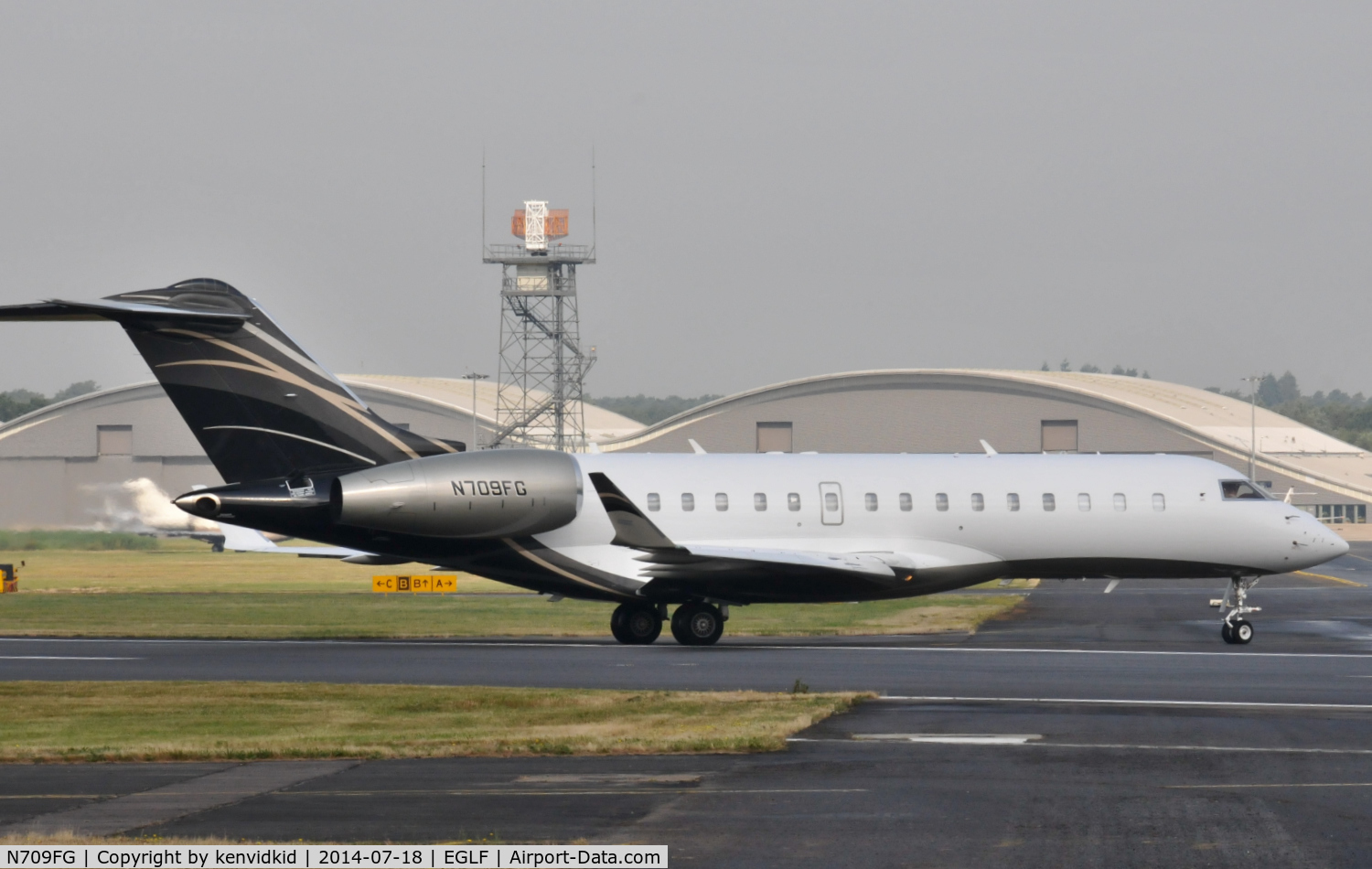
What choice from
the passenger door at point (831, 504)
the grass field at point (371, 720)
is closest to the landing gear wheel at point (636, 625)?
the passenger door at point (831, 504)

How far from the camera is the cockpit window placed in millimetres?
30438

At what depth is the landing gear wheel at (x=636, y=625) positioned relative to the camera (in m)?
28.1

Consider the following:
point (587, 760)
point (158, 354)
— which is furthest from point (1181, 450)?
point (587, 760)

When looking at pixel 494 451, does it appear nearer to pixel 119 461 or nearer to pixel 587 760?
pixel 587 760

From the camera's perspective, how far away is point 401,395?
9875 centimetres

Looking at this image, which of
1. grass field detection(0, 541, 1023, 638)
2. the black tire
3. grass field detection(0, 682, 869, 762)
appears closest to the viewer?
grass field detection(0, 682, 869, 762)

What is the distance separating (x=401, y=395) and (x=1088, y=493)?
2897 inches

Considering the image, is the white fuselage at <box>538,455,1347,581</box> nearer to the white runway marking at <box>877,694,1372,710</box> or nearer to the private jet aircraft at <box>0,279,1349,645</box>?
the private jet aircraft at <box>0,279,1349,645</box>

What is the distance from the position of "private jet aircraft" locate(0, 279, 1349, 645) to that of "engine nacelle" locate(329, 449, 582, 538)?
33mm

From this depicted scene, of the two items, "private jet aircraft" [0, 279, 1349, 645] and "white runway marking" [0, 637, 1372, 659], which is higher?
"private jet aircraft" [0, 279, 1349, 645]

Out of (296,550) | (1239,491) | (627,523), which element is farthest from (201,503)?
(1239,491)

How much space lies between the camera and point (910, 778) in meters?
13.1

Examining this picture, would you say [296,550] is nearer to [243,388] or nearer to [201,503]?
[243,388]
